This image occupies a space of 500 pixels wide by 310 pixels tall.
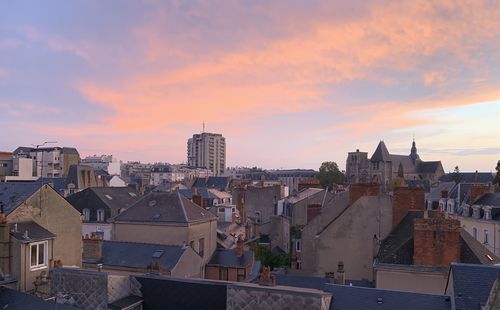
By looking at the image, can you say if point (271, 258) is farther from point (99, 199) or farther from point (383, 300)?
point (383, 300)

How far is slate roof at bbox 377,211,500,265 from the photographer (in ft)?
60.0

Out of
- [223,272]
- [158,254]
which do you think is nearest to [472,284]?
[158,254]

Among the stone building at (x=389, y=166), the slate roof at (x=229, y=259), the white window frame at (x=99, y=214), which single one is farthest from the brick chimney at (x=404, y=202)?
the stone building at (x=389, y=166)

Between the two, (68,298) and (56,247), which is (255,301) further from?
(56,247)

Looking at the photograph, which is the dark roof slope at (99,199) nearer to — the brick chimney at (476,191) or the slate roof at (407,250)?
the slate roof at (407,250)

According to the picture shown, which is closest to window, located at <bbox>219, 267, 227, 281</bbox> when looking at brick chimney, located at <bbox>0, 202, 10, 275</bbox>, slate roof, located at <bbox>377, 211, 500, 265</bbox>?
slate roof, located at <bbox>377, 211, 500, 265</bbox>

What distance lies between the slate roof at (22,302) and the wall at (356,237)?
16.4 m

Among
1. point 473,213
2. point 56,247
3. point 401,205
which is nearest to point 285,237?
point 473,213

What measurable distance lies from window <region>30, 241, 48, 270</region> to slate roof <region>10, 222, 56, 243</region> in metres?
0.24

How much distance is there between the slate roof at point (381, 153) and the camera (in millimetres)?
127369

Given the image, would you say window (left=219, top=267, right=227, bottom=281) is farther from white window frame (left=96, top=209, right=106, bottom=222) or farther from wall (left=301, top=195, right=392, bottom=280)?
white window frame (left=96, top=209, right=106, bottom=222)

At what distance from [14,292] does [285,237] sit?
1461 inches

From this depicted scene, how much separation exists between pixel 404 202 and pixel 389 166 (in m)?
108

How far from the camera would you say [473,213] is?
42938mm
